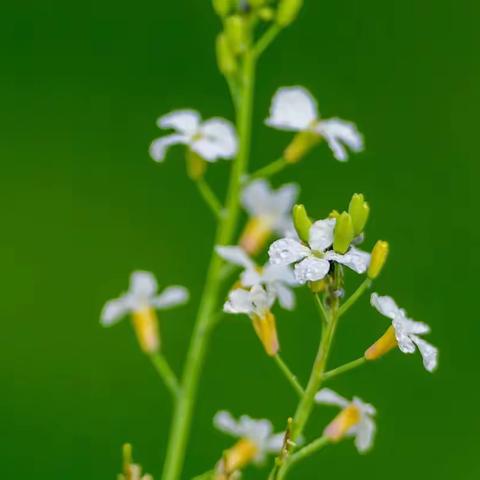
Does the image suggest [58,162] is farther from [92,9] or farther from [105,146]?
[92,9]

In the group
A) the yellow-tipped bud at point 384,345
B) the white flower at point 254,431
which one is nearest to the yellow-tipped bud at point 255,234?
the white flower at point 254,431

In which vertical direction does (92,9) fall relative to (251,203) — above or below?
above

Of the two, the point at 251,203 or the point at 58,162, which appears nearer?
the point at 251,203

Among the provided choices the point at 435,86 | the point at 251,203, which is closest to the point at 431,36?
the point at 435,86

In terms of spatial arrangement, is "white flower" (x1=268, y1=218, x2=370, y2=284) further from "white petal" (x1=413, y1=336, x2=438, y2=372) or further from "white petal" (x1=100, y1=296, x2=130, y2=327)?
"white petal" (x1=100, y1=296, x2=130, y2=327)

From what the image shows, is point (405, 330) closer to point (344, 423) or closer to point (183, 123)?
point (344, 423)

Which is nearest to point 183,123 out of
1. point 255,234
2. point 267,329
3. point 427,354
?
point 255,234
